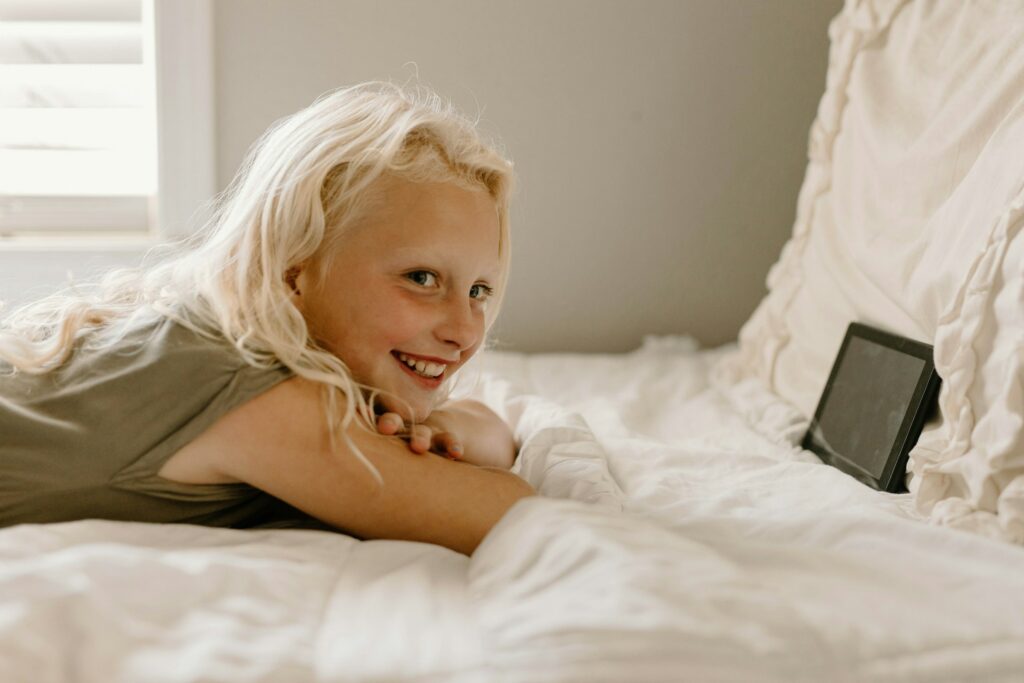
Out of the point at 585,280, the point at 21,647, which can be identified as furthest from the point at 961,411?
the point at 585,280

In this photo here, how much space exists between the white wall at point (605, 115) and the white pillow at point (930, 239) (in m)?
0.43

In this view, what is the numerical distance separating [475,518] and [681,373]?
0.99 metres

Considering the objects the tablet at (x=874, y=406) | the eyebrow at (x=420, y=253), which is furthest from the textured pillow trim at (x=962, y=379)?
the eyebrow at (x=420, y=253)

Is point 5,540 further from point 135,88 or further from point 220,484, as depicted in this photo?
point 135,88

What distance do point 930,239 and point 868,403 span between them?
0.21 m

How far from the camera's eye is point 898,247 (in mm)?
1285

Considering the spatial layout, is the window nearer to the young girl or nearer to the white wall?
the white wall

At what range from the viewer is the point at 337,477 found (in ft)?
2.79

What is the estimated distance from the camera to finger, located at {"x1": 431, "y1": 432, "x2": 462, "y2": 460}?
40.8 inches

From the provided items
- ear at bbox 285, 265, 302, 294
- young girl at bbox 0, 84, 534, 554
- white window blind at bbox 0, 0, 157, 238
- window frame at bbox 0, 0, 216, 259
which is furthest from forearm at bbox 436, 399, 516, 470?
white window blind at bbox 0, 0, 157, 238

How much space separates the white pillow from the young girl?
0.40 m

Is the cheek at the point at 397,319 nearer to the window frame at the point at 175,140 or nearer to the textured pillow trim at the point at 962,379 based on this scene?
the textured pillow trim at the point at 962,379

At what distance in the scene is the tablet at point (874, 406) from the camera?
114cm

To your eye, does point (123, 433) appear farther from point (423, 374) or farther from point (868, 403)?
point (868, 403)
